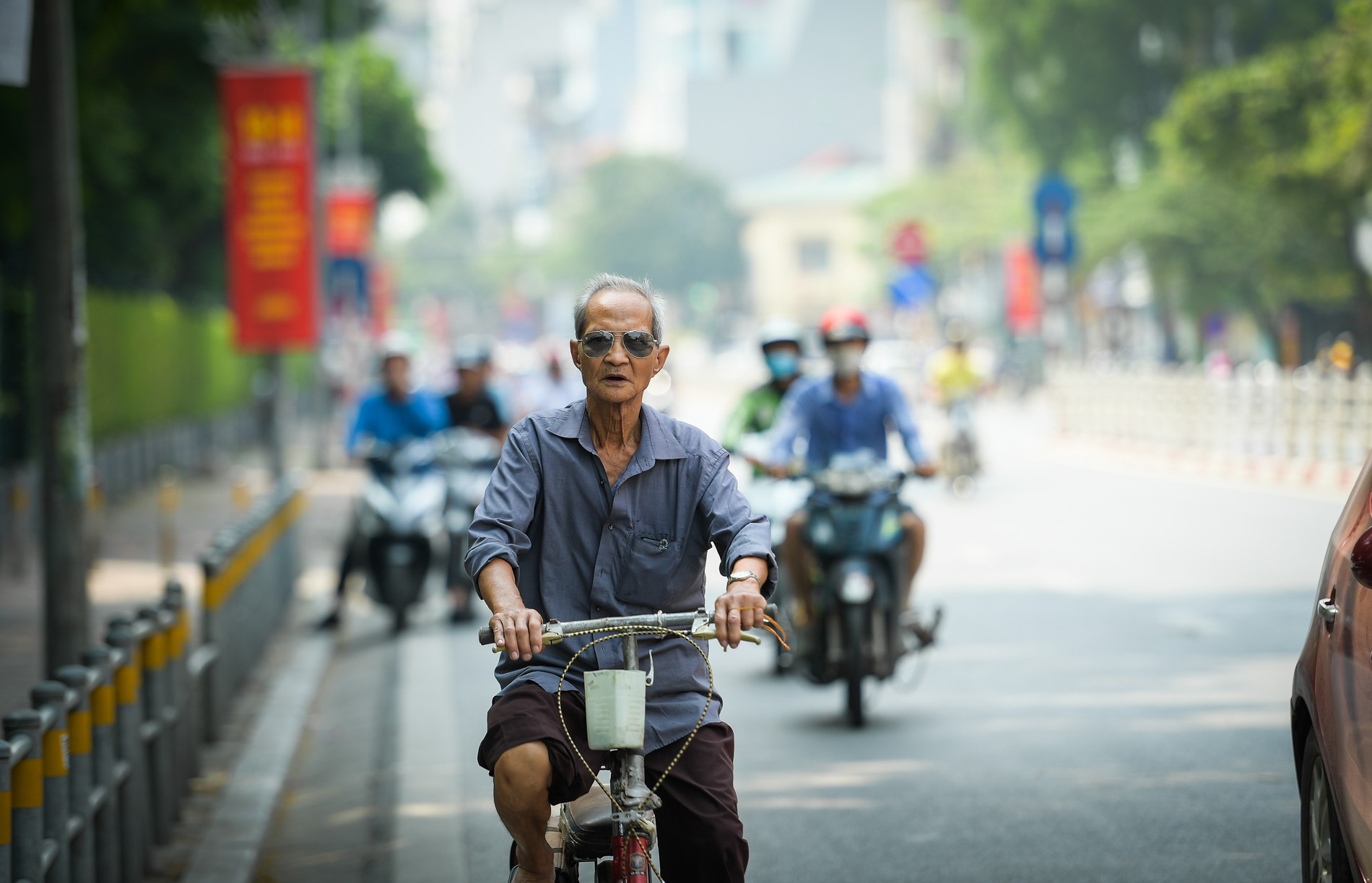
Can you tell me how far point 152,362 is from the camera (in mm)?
27922

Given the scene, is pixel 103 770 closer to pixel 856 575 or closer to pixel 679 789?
pixel 679 789

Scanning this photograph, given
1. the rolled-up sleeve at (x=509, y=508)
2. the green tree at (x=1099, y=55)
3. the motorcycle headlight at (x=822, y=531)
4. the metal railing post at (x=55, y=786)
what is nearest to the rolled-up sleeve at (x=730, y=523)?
the rolled-up sleeve at (x=509, y=508)

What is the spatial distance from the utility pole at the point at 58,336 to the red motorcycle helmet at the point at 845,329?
3283mm

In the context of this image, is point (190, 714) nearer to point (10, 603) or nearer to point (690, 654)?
point (690, 654)

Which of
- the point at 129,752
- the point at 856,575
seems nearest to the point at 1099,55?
the point at 856,575

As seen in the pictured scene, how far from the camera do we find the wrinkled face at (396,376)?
41.2 ft

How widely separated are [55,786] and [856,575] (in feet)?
13.6

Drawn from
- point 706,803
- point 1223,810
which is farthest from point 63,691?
point 1223,810

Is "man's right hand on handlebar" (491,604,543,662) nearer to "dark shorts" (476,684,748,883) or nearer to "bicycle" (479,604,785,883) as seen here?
"bicycle" (479,604,785,883)

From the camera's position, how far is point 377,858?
21.8 ft

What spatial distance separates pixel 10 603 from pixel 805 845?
30.2ft

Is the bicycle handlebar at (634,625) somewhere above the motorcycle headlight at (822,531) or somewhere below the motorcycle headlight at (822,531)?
above

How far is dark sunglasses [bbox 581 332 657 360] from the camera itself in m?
4.04

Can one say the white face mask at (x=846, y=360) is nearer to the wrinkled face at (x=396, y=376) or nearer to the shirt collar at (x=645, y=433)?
the wrinkled face at (x=396, y=376)
